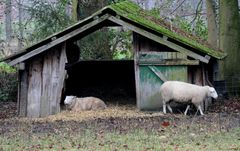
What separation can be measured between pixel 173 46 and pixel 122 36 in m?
9.02

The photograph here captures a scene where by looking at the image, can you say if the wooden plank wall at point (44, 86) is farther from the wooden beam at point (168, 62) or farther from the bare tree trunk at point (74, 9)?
the bare tree trunk at point (74, 9)

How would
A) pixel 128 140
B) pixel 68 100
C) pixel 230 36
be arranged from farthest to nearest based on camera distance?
pixel 230 36 → pixel 68 100 → pixel 128 140

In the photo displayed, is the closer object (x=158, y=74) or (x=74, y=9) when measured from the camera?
(x=158, y=74)

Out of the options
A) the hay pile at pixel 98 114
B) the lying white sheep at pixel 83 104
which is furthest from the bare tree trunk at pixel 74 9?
the hay pile at pixel 98 114

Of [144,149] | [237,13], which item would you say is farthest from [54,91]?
[237,13]

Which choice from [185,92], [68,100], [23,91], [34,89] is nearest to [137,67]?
[185,92]

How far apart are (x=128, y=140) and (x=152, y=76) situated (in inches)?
194

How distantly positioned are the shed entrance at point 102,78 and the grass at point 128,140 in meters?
7.21

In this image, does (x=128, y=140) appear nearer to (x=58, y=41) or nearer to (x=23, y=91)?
(x=58, y=41)

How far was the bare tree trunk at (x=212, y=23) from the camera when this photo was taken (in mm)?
22516

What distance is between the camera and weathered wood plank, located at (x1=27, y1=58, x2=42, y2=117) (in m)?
15.2

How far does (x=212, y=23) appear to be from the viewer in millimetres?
22859

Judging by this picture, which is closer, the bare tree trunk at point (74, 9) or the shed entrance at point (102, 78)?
the shed entrance at point (102, 78)

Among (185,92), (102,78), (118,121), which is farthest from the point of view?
(102,78)
